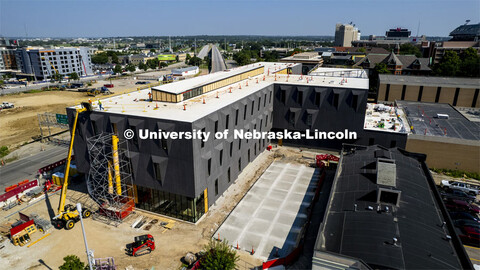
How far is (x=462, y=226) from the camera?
31.2 meters

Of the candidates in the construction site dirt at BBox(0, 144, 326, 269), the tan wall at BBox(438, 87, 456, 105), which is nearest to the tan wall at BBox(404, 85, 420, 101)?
the tan wall at BBox(438, 87, 456, 105)

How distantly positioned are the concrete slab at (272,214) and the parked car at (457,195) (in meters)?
16.9

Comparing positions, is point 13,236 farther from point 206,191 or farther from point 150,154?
point 206,191

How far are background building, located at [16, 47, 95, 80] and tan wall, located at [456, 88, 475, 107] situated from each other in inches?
6819

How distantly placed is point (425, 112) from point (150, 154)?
59.1 meters

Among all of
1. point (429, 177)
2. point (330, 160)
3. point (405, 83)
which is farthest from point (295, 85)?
point (405, 83)

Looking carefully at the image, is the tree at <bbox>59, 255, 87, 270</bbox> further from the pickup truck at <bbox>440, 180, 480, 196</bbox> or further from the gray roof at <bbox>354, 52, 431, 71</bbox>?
the gray roof at <bbox>354, 52, 431, 71</bbox>

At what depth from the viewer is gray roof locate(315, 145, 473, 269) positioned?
65.9 feet

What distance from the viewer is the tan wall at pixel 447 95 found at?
238ft

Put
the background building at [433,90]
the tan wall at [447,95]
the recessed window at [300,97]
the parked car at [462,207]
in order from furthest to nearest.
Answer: the tan wall at [447,95] < the background building at [433,90] < the recessed window at [300,97] < the parked car at [462,207]

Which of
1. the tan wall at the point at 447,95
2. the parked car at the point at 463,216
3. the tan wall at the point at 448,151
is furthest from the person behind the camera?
the tan wall at the point at 447,95

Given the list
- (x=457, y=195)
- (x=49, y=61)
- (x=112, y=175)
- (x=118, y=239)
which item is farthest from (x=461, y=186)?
(x=49, y=61)

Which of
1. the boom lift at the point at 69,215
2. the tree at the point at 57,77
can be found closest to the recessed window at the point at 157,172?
the boom lift at the point at 69,215

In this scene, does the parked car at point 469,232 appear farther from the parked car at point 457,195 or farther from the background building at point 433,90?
the background building at point 433,90
